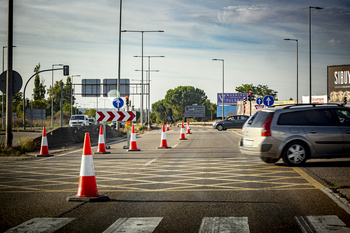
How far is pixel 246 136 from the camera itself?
11562mm

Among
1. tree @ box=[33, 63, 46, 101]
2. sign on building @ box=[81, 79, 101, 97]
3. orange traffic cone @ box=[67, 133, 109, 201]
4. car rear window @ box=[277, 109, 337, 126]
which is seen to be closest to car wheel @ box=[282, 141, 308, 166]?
car rear window @ box=[277, 109, 337, 126]

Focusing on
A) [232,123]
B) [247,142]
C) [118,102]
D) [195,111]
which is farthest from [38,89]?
[247,142]

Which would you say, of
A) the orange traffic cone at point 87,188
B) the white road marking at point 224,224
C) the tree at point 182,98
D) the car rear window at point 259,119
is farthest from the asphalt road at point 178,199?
the tree at point 182,98

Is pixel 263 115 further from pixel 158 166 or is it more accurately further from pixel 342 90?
pixel 342 90

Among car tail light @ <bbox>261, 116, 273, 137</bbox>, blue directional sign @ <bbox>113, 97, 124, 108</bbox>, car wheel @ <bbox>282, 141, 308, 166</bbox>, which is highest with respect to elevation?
blue directional sign @ <bbox>113, 97, 124, 108</bbox>

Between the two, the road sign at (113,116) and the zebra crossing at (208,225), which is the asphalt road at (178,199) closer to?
the zebra crossing at (208,225)

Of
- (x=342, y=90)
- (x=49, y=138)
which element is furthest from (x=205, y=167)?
(x=342, y=90)

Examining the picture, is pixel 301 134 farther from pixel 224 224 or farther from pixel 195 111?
pixel 195 111

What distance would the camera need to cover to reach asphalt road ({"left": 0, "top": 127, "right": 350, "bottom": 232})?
205 inches

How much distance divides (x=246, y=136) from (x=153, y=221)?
6.70 metres

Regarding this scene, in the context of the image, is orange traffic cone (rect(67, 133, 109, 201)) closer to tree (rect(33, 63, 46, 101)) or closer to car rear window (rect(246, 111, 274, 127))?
car rear window (rect(246, 111, 274, 127))

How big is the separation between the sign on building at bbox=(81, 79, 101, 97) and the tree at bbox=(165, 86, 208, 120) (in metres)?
60.1

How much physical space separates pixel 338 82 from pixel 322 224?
191 feet

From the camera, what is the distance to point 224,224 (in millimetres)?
5121
